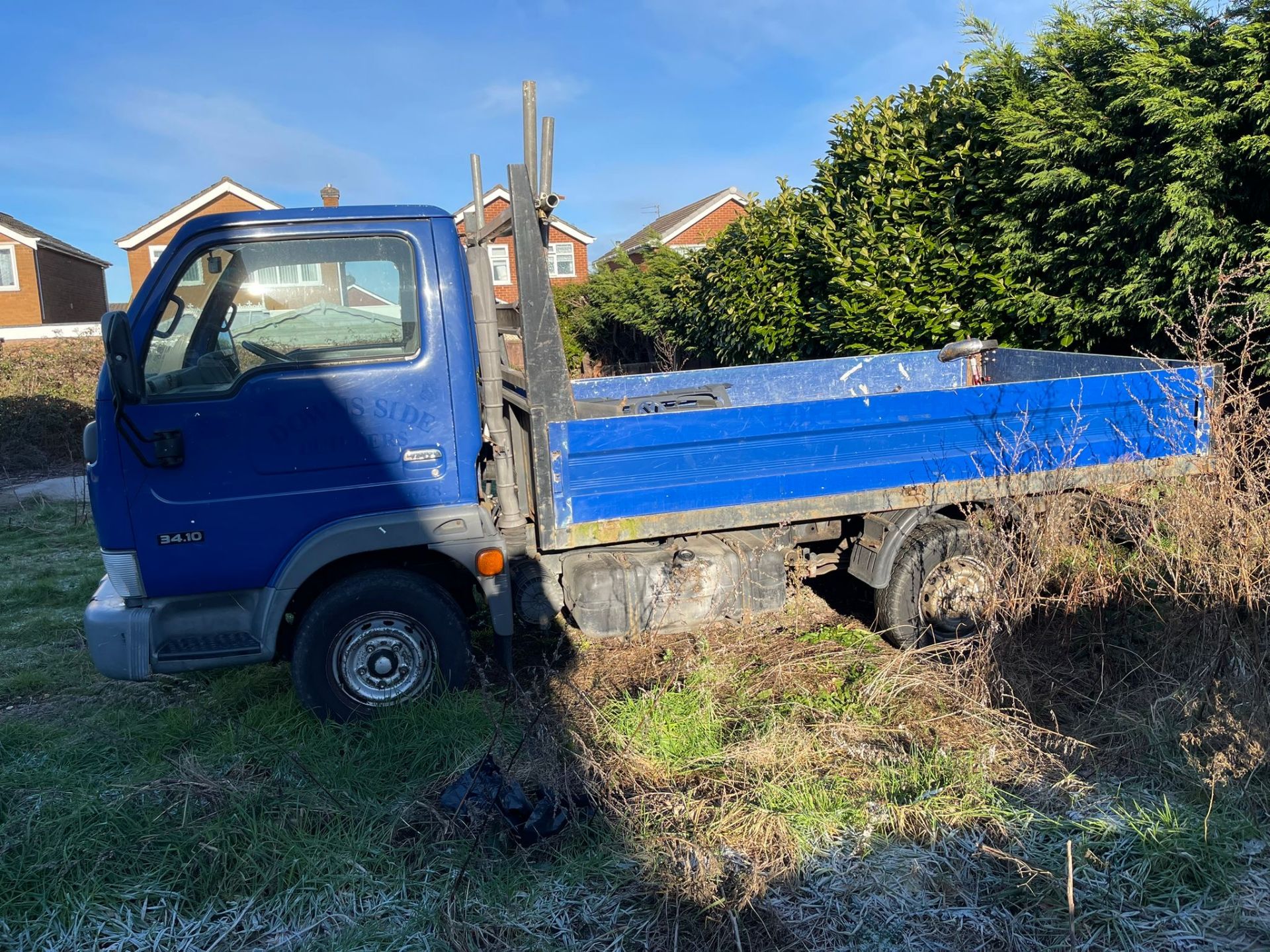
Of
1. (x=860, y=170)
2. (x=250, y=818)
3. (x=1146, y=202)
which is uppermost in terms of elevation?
(x=860, y=170)

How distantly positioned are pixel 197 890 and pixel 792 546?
10.2 ft

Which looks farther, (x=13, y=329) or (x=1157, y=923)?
(x=13, y=329)

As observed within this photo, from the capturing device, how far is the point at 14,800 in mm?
3496

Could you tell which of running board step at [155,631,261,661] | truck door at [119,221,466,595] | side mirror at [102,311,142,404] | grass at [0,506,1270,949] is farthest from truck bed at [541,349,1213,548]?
side mirror at [102,311,142,404]

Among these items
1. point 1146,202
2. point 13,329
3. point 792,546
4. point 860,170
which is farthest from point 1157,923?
point 13,329

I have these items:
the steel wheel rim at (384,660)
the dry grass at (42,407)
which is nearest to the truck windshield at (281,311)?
the steel wheel rim at (384,660)

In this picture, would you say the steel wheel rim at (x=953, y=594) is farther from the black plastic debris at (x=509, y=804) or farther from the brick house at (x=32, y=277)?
the brick house at (x=32, y=277)

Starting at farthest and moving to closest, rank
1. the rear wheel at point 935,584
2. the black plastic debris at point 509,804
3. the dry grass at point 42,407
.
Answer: the dry grass at point 42,407 → the rear wheel at point 935,584 → the black plastic debris at point 509,804

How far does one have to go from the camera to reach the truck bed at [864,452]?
420 centimetres

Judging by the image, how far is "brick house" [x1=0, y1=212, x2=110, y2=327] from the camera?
1148 inches

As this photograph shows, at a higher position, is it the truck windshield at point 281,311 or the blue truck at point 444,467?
the truck windshield at point 281,311

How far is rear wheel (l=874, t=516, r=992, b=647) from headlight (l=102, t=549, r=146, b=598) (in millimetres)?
3662

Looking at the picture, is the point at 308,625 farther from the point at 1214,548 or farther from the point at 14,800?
the point at 1214,548

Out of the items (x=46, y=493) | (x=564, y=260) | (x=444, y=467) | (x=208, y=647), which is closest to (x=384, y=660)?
(x=208, y=647)
